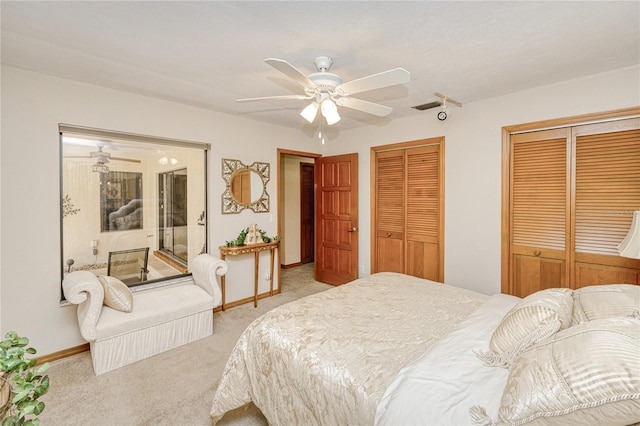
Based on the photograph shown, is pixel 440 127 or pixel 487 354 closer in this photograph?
pixel 487 354

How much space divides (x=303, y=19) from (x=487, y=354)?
202 cm

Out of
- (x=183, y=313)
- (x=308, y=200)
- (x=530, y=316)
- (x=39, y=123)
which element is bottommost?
(x=183, y=313)

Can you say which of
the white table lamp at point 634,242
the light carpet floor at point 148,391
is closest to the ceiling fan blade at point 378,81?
the white table lamp at point 634,242

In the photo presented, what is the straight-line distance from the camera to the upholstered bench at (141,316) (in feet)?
7.70

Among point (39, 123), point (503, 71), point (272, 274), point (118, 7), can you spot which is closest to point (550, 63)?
point (503, 71)

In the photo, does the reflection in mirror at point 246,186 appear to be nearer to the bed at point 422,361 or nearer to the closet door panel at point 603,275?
the bed at point 422,361

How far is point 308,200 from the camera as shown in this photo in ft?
21.0

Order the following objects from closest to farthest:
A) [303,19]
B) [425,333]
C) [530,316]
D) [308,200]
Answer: [530,316] < [425,333] < [303,19] < [308,200]

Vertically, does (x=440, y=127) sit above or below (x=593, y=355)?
above

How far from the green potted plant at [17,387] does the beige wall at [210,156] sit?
2269mm

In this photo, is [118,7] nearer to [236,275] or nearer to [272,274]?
[236,275]

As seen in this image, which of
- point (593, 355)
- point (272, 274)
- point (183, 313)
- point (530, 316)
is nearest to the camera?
point (593, 355)

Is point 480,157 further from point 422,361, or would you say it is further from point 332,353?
point 332,353

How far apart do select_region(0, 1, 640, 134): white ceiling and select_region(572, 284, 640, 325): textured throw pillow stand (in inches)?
61.5
